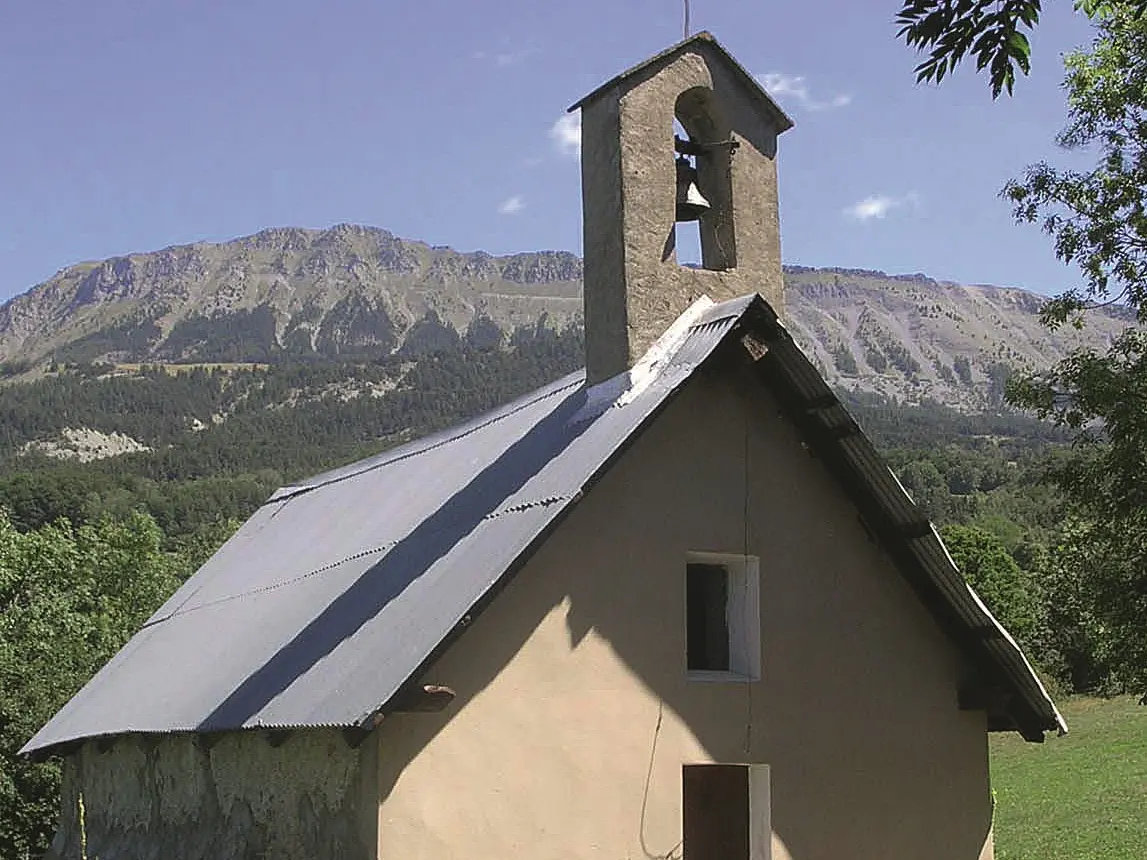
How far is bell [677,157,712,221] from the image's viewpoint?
43.8ft

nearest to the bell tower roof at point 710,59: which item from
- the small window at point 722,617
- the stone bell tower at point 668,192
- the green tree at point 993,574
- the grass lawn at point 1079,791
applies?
the stone bell tower at point 668,192

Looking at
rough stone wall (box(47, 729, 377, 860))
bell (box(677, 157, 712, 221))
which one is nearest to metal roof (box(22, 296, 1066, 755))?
rough stone wall (box(47, 729, 377, 860))

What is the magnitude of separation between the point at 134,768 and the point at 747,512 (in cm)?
711

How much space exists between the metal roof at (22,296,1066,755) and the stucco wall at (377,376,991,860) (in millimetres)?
330

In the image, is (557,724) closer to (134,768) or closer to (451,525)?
(451,525)

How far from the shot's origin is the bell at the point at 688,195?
13.4 meters

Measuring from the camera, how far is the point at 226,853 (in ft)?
40.4

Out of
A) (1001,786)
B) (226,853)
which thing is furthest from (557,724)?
(1001,786)

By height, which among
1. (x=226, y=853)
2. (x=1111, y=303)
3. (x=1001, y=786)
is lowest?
(x=1001, y=786)

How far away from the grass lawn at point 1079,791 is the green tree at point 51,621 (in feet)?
48.8

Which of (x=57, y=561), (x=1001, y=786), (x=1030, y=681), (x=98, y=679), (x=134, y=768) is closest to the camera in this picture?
(x=1030, y=681)

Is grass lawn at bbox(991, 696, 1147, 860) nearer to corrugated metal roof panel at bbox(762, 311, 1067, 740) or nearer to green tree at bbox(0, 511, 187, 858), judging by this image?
corrugated metal roof panel at bbox(762, 311, 1067, 740)

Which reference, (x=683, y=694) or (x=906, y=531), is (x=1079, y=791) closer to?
(x=906, y=531)

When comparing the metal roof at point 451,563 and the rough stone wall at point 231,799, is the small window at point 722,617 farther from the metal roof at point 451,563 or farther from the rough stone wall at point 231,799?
the rough stone wall at point 231,799
